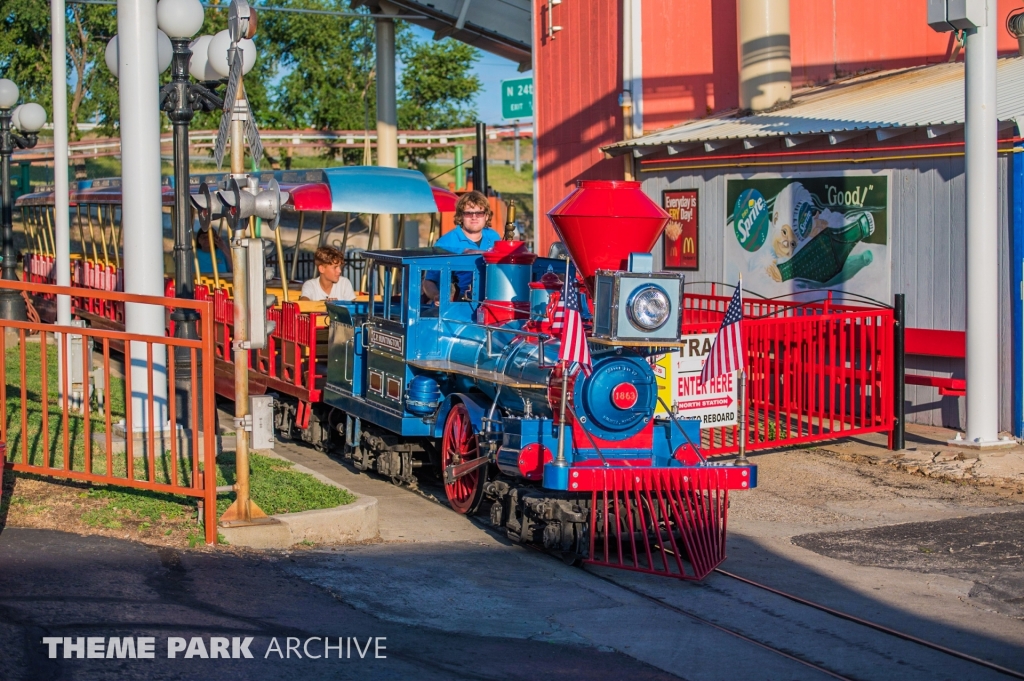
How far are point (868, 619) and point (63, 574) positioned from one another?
4479 mm

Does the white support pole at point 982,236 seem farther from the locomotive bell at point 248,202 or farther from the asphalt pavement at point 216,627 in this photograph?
the locomotive bell at point 248,202

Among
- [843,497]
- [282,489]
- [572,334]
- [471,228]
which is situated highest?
[471,228]

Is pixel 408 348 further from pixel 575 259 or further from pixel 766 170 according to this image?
pixel 766 170

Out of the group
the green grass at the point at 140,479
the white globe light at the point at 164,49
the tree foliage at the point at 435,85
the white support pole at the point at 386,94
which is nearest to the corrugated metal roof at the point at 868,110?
the white globe light at the point at 164,49

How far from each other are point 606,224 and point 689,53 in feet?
35.4

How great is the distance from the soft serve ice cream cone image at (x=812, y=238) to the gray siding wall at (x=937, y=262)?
0.51 meters

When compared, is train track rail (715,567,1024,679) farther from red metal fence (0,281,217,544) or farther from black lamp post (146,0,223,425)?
black lamp post (146,0,223,425)

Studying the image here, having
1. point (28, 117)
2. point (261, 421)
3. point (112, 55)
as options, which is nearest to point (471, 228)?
point (261, 421)

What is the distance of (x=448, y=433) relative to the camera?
30.2ft

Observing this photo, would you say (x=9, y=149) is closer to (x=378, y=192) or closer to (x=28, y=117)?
(x=28, y=117)

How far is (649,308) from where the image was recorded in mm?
7410

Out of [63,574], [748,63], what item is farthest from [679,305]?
[748,63]

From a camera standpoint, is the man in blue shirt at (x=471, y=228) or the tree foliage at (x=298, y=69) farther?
the tree foliage at (x=298, y=69)

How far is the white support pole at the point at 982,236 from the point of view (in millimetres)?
10656
